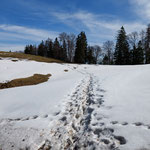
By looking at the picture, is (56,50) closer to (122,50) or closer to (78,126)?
(122,50)

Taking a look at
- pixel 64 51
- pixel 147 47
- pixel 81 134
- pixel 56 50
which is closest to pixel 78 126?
pixel 81 134

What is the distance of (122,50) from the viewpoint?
33219 mm

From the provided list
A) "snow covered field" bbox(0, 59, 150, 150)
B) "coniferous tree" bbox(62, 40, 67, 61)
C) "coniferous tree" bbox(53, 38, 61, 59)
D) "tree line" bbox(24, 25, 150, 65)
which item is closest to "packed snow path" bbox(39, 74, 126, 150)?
"snow covered field" bbox(0, 59, 150, 150)

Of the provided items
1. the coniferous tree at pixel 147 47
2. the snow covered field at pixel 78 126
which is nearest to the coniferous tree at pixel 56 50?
the coniferous tree at pixel 147 47

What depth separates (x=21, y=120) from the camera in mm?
3766

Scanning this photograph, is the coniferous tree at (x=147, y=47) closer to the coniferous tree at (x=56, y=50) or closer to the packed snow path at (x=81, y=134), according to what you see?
the packed snow path at (x=81, y=134)

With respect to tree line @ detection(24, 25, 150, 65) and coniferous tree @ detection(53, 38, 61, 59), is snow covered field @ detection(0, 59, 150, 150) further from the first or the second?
coniferous tree @ detection(53, 38, 61, 59)

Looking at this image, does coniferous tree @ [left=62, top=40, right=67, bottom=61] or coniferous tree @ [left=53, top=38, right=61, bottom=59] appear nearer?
coniferous tree @ [left=62, top=40, right=67, bottom=61]

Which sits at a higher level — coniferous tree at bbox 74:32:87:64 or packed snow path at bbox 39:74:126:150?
coniferous tree at bbox 74:32:87:64

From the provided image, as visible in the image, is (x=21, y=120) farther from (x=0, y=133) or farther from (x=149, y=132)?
(x=149, y=132)

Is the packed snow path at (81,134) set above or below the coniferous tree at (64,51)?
below

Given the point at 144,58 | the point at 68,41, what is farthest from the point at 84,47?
the point at 144,58

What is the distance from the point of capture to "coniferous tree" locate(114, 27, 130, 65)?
33062 millimetres

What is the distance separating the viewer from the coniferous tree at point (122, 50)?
108 feet
